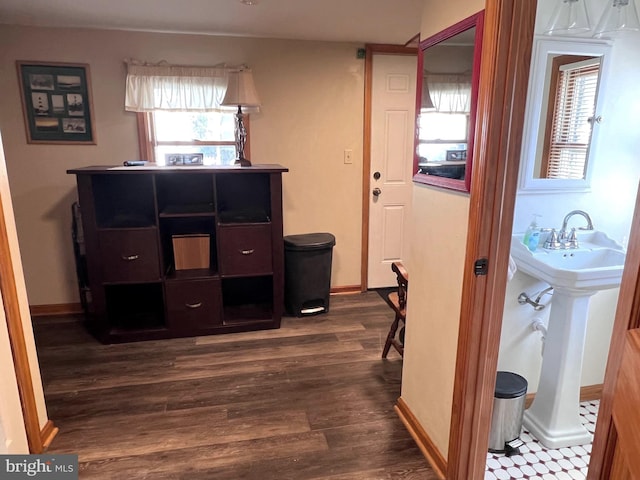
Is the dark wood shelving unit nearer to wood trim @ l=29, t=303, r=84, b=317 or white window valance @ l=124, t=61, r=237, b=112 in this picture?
wood trim @ l=29, t=303, r=84, b=317

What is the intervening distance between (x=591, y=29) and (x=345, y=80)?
6.19 ft

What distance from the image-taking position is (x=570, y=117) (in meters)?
2.08

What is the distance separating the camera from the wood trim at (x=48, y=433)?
1.90 meters

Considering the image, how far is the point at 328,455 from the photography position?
6.11 feet

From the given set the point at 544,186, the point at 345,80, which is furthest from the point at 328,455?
the point at 345,80

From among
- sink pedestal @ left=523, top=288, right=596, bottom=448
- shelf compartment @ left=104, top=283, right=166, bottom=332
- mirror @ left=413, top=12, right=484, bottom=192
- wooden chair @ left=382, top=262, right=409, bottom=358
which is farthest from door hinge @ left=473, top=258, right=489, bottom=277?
shelf compartment @ left=104, top=283, right=166, bottom=332

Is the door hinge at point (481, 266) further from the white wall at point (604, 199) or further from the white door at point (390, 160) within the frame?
the white door at point (390, 160)

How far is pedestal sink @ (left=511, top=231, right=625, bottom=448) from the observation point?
1.82 meters

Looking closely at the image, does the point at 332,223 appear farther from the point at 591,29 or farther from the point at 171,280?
the point at 591,29

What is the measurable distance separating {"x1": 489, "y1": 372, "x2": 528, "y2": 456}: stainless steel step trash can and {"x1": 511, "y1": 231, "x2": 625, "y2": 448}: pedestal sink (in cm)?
17

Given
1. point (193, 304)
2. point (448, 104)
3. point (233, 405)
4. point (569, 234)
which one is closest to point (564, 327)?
point (569, 234)

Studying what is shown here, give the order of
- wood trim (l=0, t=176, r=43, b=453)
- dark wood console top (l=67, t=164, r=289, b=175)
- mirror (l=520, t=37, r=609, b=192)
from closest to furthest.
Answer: wood trim (l=0, t=176, r=43, b=453) → mirror (l=520, t=37, r=609, b=192) → dark wood console top (l=67, t=164, r=289, b=175)

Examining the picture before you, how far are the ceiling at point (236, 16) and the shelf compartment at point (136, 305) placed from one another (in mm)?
1910

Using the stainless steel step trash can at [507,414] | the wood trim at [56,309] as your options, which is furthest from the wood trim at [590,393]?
the wood trim at [56,309]
